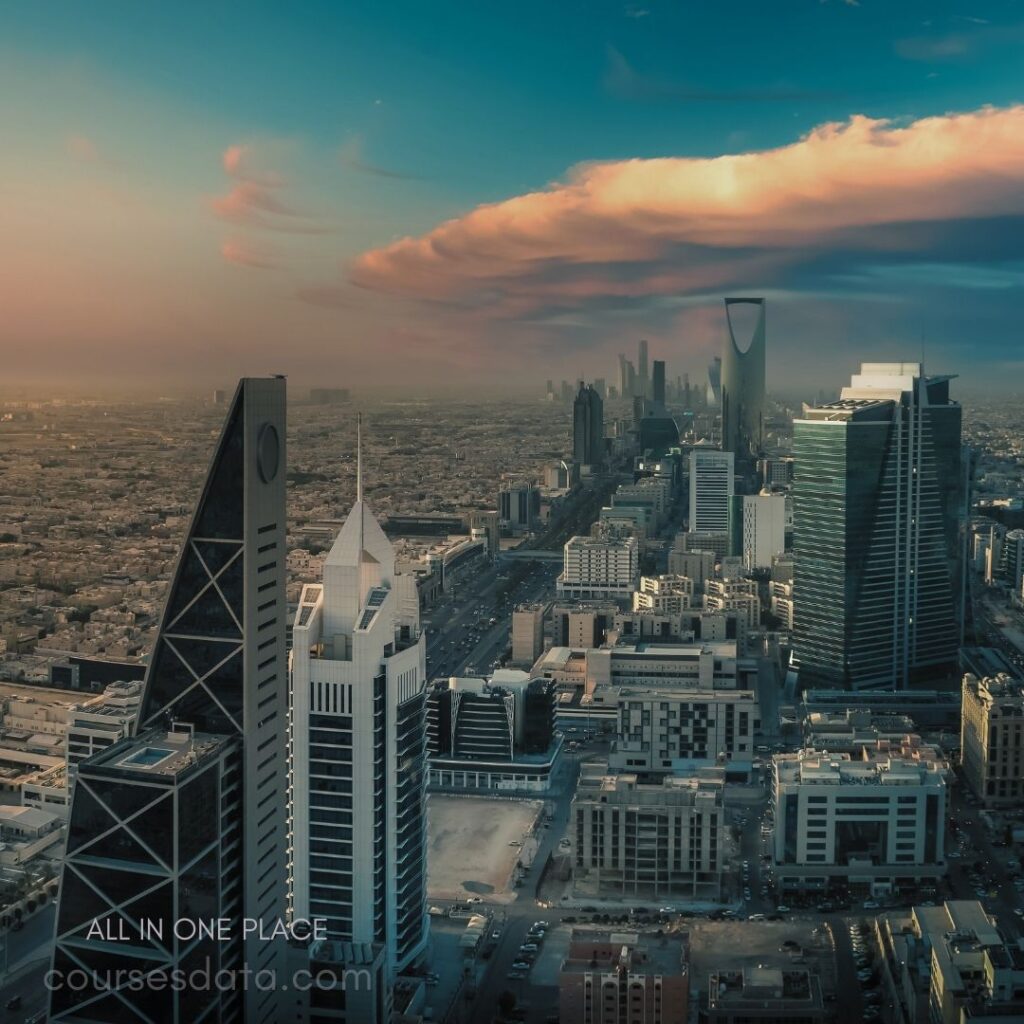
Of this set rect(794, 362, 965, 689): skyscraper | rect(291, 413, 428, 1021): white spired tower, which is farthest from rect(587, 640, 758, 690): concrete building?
rect(291, 413, 428, 1021): white spired tower

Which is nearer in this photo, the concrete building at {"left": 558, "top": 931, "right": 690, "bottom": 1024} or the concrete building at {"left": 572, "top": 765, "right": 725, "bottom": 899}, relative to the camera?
the concrete building at {"left": 558, "top": 931, "right": 690, "bottom": 1024}

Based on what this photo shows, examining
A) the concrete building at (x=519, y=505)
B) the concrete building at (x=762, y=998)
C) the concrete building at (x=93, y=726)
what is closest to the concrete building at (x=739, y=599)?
the concrete building at (x=519, y=505)

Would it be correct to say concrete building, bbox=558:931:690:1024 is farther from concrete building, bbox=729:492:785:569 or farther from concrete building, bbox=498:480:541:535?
concrete building, bbox=498:480:541:535

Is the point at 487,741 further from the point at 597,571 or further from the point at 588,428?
the point at 588,428

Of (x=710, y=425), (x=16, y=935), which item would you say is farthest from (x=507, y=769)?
(x=710, y=425)

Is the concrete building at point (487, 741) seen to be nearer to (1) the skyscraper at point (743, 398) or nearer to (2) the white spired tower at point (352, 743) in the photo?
(2) the white spired tower at point (352, 743)

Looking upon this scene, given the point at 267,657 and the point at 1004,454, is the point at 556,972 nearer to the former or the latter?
the point at 267,657
